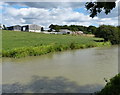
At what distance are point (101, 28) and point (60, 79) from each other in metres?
30.2

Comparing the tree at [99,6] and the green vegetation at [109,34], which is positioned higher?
the tree at [99,6]

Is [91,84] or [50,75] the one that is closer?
[91,84]

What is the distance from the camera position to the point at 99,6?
3.75m

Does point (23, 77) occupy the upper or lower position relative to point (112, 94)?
lower

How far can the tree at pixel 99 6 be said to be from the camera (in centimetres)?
360

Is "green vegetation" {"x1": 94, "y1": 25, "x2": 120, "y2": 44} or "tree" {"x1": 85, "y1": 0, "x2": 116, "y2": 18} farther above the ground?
"tree" {"x1": 85, "y1": 0, "x2": 116, "y2": 18}

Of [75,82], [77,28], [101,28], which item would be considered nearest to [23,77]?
[75,82]

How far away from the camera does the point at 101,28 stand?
3672 cm

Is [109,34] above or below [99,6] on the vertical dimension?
below

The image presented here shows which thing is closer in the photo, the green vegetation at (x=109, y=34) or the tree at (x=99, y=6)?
the tree at (x=99, y=6)

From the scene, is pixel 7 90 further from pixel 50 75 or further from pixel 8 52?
pixel 8 52

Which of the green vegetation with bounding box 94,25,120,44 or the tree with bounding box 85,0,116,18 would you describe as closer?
the tree with bounding box 85,0,116,18

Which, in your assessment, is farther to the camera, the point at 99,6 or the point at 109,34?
the point at 109,34

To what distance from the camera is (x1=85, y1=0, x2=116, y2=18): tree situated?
3.60 m
